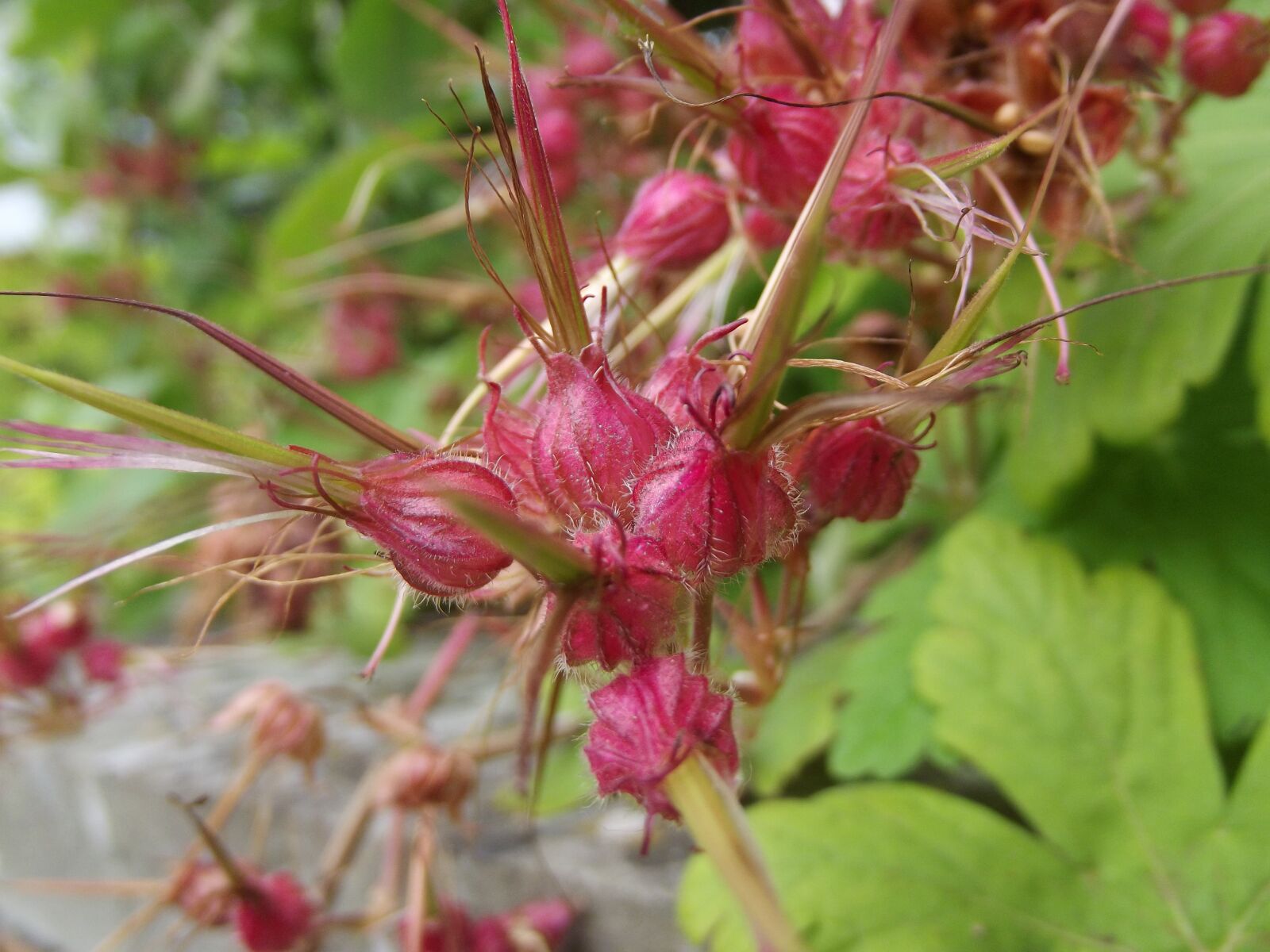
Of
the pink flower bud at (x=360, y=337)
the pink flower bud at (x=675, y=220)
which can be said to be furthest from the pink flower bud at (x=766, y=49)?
the pink flower bud at (x=360, y=337)

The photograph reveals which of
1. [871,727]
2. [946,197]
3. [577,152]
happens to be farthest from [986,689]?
[577,152]

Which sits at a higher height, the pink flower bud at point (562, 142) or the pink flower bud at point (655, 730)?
the pink flower bud at point (562, 142)

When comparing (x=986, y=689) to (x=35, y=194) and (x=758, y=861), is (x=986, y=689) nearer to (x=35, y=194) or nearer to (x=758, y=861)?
(x=758, y=861)

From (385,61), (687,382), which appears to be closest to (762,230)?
(687,382)

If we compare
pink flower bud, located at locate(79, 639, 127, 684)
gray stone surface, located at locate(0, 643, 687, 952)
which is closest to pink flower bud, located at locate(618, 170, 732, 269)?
gray stone surface, located at locate(0, 643, 687, 952)

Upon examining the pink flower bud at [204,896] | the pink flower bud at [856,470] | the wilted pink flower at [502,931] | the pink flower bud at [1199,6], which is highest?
the pink flower bud at [1199,6]

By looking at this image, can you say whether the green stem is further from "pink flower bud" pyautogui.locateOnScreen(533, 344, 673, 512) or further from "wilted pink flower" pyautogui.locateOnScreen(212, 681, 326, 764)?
"wilted pink flower" pyautogui.locateOnScreen(212, 681, 326, 764)

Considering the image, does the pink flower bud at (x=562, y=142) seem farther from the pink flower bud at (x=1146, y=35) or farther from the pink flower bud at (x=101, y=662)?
the pink flower bud at (x=101, y=662)
